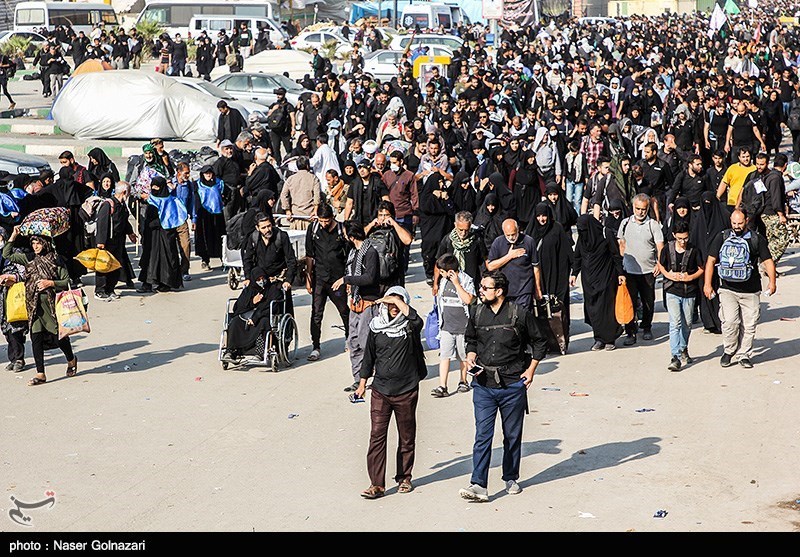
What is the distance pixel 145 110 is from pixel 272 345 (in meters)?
16.6

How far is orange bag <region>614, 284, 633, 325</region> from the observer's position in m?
12.3

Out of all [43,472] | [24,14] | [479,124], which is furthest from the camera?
[24,14]

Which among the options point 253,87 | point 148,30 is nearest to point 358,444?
point 253,87

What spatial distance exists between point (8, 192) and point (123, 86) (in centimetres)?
1307

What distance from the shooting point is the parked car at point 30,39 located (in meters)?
44.6

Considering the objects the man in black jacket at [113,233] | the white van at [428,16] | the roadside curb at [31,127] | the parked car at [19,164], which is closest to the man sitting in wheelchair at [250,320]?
the man in black jacket at [113,233]

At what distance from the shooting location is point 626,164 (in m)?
15.6

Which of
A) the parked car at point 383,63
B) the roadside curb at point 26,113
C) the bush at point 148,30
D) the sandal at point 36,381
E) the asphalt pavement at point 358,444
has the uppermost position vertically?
the bush at point 148,30

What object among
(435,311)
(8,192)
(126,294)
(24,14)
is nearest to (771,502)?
(435,311)

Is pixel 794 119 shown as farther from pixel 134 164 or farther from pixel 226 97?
pixel 226 97

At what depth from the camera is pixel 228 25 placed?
48125mm

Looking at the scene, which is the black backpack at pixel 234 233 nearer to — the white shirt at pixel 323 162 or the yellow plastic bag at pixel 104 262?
the yellow plastic bag at pixel 104 262

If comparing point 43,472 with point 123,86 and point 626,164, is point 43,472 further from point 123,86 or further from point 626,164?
point 123,86

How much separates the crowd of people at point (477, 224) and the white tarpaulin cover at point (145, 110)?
2.05 metres
